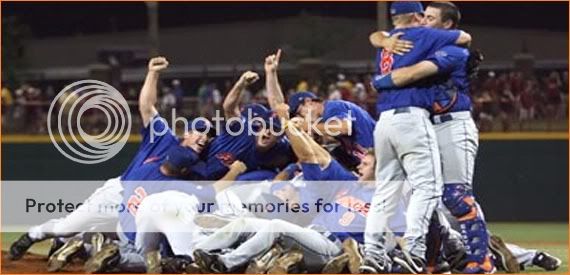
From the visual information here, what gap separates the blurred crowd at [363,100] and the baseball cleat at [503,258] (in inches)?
276

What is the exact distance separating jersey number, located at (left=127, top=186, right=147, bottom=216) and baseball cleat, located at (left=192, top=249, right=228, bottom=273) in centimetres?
79

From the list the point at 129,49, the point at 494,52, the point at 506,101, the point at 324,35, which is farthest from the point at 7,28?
the point at 506,101

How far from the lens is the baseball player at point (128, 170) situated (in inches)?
368

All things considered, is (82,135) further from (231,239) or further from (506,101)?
(231,239)

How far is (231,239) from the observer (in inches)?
337

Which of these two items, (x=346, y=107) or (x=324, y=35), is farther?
(x=324, y=35)

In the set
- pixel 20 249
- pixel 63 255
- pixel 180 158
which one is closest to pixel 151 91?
pixel 180 158

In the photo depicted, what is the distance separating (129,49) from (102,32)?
306 centimetres

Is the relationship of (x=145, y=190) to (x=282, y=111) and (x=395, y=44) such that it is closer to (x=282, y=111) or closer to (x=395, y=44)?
(x=282, y=111)

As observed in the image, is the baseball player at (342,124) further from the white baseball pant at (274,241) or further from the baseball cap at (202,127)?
the white baseball pant at (274,241)

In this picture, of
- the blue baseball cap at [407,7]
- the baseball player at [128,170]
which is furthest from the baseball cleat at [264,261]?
the blue baseball cap at [407,7]

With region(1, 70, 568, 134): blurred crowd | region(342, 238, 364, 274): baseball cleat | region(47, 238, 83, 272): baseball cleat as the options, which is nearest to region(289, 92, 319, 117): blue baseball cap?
region(342, 238, 364, 274): baseball cleat

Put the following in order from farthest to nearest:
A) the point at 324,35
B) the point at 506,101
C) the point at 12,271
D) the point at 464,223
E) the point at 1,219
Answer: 1. the point at 324,35
2. the point at 506,101
3. the point at 1,219
4. the point at 12,271
5. the point at 464,223

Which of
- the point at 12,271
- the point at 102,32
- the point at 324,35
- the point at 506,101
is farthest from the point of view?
the point at 102,32
